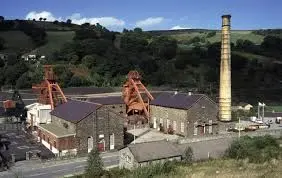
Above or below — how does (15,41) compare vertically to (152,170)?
above

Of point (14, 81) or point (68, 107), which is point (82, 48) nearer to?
point (14, 81)

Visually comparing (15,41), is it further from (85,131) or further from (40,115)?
(85,131)

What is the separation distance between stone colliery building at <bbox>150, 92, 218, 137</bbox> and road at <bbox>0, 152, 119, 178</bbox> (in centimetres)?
1195

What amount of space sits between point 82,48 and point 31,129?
179 feet

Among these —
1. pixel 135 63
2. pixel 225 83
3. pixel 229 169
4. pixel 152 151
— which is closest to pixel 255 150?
pixel 229 169

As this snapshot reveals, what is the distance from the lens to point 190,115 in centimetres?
4797

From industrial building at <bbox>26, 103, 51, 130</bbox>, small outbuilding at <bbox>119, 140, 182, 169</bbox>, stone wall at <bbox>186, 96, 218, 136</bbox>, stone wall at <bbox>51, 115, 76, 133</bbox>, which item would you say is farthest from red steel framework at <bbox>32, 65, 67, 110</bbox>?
small outbuilding at <bbox>119, 140, 182, 169</bbox>

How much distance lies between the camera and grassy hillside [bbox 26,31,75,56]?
114 metres

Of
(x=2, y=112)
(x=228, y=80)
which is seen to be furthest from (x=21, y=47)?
(x=228, y=80)

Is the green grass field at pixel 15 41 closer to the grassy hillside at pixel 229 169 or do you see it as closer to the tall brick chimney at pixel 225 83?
the tall brick chimney at pixel 225 83

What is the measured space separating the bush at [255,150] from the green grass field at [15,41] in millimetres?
89558

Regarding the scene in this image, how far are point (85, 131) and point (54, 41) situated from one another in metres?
89.5

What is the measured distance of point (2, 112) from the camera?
58.5 m

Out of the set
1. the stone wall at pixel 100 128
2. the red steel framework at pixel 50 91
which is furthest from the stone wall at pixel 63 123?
the red steel framework at pixel 50 91
